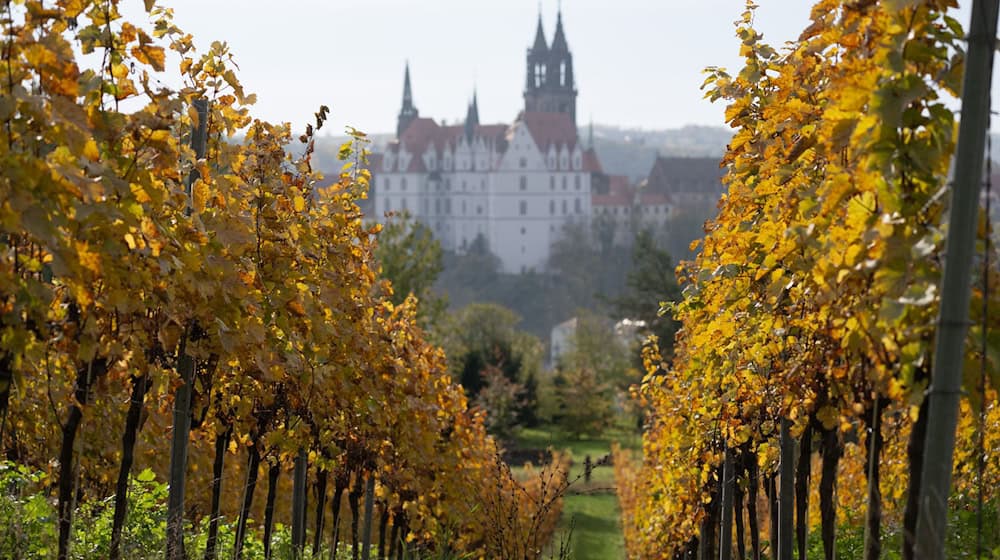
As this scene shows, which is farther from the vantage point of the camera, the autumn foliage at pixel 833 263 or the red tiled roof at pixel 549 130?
the red tiled roof at pixel 549 130

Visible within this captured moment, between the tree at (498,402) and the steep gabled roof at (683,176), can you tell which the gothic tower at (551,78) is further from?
the tree at (498,402)

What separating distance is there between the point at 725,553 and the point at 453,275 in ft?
269

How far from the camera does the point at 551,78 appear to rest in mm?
107062

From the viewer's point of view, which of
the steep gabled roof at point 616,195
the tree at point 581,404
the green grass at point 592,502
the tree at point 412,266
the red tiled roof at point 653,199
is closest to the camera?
the green grass at point 592,502

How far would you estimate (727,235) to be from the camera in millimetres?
5121

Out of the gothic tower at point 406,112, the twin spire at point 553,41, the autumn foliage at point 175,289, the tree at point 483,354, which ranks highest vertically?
the twin spire at point 553,41

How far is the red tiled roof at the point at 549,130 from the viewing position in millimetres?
92000

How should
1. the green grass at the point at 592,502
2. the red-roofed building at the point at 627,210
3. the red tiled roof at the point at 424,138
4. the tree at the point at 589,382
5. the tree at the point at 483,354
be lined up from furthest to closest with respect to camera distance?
the red tiled roof at the point at 424,138 < the red-roofed building at the point at 627,210 < the tree at the point at 589,382 < the tree at the point at 483,354 < the green grass at the point at 592,502

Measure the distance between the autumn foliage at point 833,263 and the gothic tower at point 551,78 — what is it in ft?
330

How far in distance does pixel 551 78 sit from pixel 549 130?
1604 cm

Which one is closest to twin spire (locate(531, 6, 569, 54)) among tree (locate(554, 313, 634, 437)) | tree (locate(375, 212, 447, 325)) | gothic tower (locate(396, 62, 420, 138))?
gothic tower (locate(396, 62, 420, 138))

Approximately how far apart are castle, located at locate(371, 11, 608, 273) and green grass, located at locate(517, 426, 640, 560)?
54.6 meters

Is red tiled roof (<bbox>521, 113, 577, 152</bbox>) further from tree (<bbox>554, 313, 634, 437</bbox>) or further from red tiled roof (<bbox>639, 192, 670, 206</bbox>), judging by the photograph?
tree (<bbox>554, 313, 634, 437</bbox>)

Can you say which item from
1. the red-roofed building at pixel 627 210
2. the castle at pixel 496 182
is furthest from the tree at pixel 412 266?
the castle at pixel 496 182
